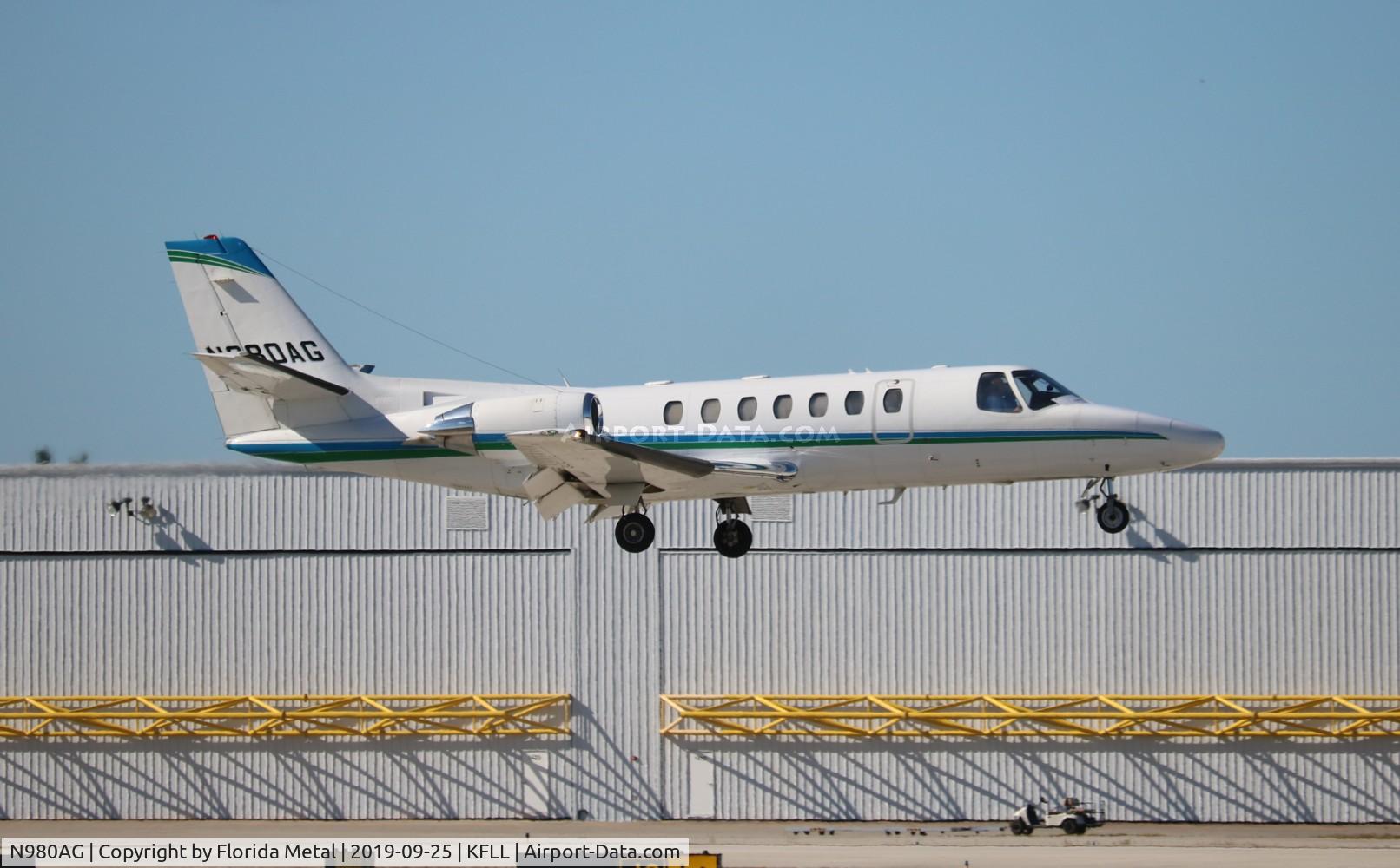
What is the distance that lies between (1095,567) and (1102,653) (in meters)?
2.14

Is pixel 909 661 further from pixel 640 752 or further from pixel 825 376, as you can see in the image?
pixel 825 376

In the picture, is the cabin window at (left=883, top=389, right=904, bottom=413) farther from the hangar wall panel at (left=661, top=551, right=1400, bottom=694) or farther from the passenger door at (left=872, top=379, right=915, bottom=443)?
the hangar wall panel at (left=661, top=551, right=1400, bottom=694)

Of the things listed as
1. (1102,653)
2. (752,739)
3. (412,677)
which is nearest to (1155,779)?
(1102,653)

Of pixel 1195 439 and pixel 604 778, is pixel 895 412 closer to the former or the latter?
pixel 1195 439

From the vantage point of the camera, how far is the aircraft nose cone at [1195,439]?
91.4 ft

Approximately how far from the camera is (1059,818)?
4228 centimetres

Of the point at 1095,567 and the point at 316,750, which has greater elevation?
the point at 1095,567

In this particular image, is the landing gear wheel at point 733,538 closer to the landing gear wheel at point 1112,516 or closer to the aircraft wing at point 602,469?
the aircraft wing at point 602,469

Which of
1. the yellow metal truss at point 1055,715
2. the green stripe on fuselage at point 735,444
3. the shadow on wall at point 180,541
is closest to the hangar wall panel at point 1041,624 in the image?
the yellow metal truss at point 1055,715

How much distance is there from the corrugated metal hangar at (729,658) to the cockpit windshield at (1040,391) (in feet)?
52.4

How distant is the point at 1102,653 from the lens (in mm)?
43562

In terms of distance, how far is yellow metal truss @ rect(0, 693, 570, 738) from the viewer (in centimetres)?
4391

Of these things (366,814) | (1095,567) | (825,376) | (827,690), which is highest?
(825,376)

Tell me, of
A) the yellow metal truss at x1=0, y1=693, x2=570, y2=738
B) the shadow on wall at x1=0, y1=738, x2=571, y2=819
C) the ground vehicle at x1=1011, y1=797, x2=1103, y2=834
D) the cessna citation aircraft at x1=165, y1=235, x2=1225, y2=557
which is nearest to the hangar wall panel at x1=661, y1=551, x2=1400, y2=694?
the ground vehicle at x1=1011, y1=797, x2=1103, y2=834
